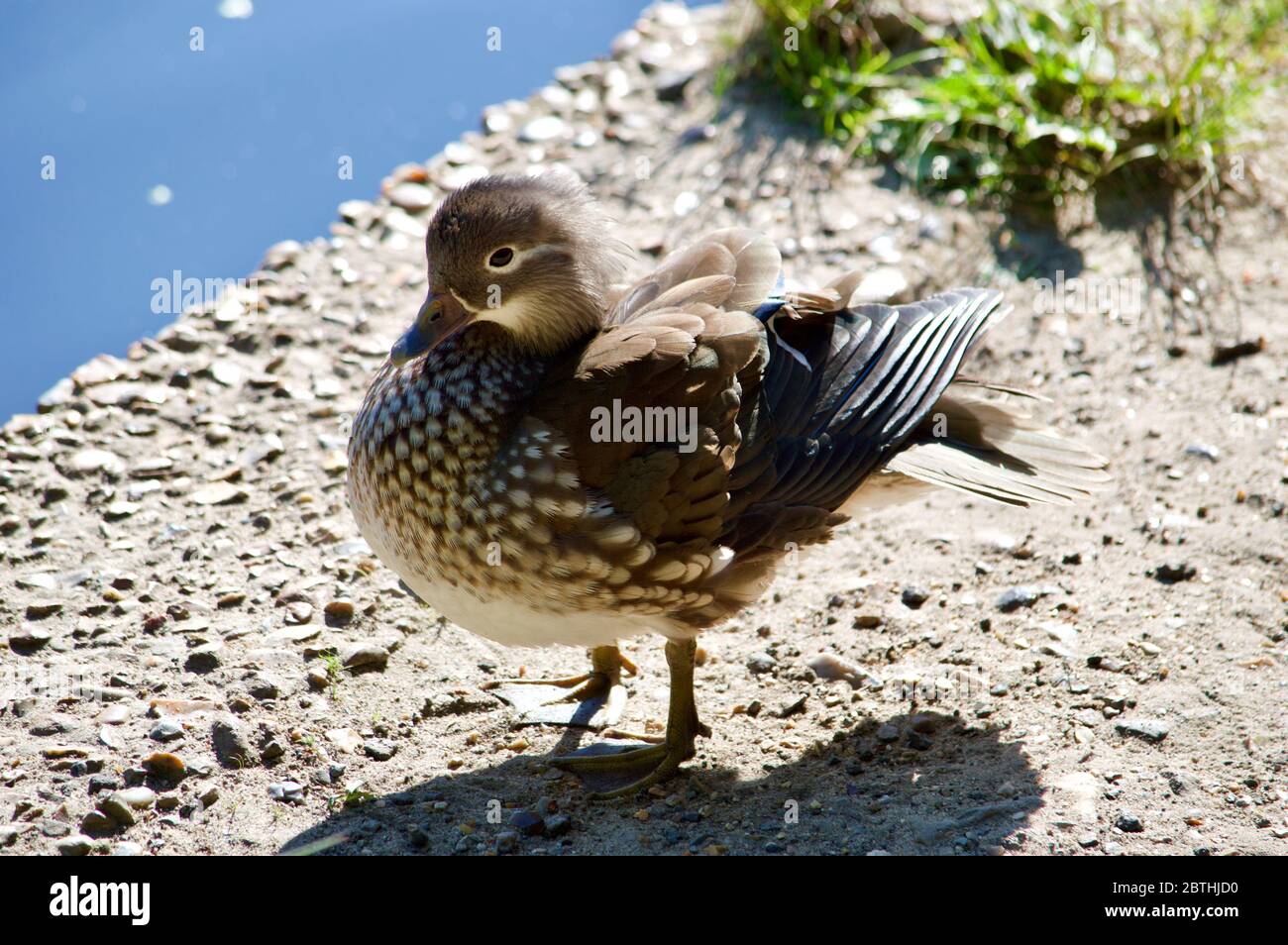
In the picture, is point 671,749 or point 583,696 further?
point 583,696

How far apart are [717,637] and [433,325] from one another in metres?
1.30

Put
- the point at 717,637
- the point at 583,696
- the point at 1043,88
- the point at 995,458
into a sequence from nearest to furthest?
the point at 995,458
the point at 583,696
the point at 717,637
the point at 1043,88

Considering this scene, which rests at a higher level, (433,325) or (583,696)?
(433,325)

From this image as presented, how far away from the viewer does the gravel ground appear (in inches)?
121

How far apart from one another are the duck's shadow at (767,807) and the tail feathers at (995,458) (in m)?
0.59

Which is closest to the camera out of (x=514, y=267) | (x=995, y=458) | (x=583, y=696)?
(x=514, y=267)

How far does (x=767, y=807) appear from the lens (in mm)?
3152

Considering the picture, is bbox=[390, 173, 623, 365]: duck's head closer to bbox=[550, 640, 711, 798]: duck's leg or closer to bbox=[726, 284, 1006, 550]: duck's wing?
bbox=[726, 284, 1006, 550]: duck's wing

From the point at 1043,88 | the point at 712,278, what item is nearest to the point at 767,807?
the point at 712,278

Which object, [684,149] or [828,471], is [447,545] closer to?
[828,471]

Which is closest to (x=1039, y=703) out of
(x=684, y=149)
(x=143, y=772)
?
(x=143, y=772)

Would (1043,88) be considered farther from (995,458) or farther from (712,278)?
(712,278)

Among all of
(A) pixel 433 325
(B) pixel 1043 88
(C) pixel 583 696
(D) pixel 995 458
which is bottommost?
(C) pixel 583 696

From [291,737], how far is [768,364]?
1.46m
